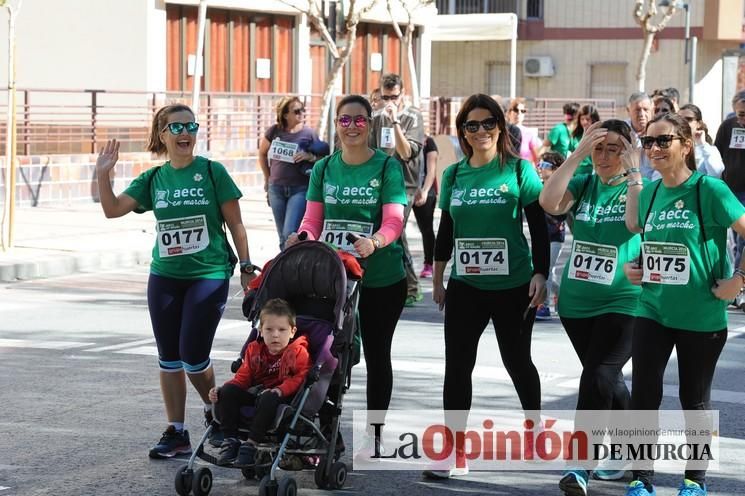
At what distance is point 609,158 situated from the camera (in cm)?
677

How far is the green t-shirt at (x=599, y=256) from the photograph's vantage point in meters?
6.71

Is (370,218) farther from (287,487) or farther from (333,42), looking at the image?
(333,42)

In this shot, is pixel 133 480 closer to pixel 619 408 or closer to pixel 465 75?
pixel 619 408

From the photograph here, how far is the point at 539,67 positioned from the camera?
50.3 meters

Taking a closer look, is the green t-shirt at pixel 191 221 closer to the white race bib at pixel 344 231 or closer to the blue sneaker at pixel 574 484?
the white race bib at pixel 344 231

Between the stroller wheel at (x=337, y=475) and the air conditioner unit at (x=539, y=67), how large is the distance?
44490mm

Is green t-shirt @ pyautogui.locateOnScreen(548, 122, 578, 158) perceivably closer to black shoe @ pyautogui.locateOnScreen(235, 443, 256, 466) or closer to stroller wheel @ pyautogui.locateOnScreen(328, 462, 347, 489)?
stroller wheel @ pyautogui.locateOnScreen(328, 462, 347, 489)

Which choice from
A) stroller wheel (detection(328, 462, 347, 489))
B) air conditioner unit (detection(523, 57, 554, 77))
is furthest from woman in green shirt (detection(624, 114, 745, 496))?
air conditioner unit (detection(523, 57, 554, 77))

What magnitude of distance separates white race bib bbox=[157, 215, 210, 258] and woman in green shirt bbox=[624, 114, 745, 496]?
228 cm

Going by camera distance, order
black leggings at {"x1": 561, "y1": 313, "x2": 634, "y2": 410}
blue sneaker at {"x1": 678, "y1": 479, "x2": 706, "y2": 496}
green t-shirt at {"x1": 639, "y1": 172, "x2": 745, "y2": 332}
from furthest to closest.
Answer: black leggings at {"x1": 561, "y1": 313, "x2": 634, "y2": 410} < blue sneaker at {"x1": 678, "y1": 479, "x2": 706, "y2": 496} < green t-shirt at {"x1": 639, "y1": 172, "x2": 745, "y2": 332}

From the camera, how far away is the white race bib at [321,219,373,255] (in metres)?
7.30

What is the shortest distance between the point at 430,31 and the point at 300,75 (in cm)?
690

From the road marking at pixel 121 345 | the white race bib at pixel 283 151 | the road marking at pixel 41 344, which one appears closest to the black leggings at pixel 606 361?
the road marking at pixel 121 345

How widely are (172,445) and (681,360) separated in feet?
8.79
